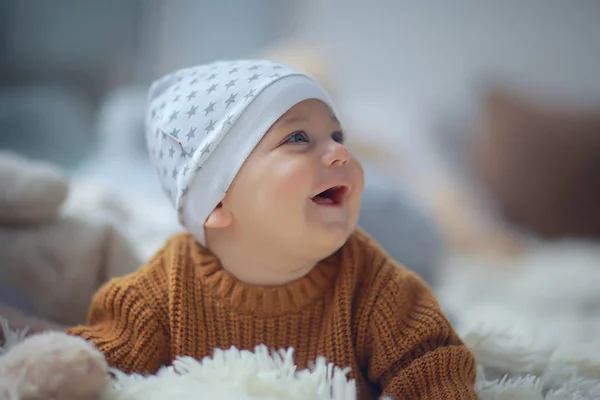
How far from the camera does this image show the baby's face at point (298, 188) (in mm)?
656

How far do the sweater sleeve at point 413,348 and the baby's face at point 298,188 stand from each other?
0.10 metres

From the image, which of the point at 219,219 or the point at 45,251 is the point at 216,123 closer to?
the point at 219,219

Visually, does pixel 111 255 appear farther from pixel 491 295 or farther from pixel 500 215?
pixel 500 215

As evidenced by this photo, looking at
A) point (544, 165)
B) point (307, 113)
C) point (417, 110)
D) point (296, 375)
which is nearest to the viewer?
point (296, 375)

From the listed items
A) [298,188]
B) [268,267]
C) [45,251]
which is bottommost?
[45,251]

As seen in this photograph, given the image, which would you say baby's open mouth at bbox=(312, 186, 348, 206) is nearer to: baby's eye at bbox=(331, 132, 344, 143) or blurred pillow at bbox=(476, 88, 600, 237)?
baby's eye at bbox=(331, 132, 344, 143)

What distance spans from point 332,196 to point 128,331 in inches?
11.4

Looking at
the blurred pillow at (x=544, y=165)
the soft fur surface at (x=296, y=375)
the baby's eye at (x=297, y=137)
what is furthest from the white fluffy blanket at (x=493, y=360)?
the blurred pillow at (x=544, y=165)

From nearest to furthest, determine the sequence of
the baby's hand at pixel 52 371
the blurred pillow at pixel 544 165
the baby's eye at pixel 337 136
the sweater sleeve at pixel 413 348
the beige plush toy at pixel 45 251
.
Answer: the baby's hand at pixel 52 371 → the sweater sleeve at pixel 413 348 → the baby's eye at pixel 337 136 → the beige plush toy at pixel 45 251 → the blurred pillow at pixel 544 165

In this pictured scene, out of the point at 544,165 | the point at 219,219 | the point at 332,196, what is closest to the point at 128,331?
the point at 219,219

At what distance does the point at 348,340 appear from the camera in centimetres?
68

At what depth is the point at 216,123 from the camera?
2.24 ft

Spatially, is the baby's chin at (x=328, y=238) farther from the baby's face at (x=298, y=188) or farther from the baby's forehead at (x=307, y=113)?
the baby's forehead at (x=307, y=113)

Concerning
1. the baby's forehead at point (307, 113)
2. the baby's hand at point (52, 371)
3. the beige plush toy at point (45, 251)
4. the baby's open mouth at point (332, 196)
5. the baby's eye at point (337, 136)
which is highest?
the baby's forehead at point (307, 113)
